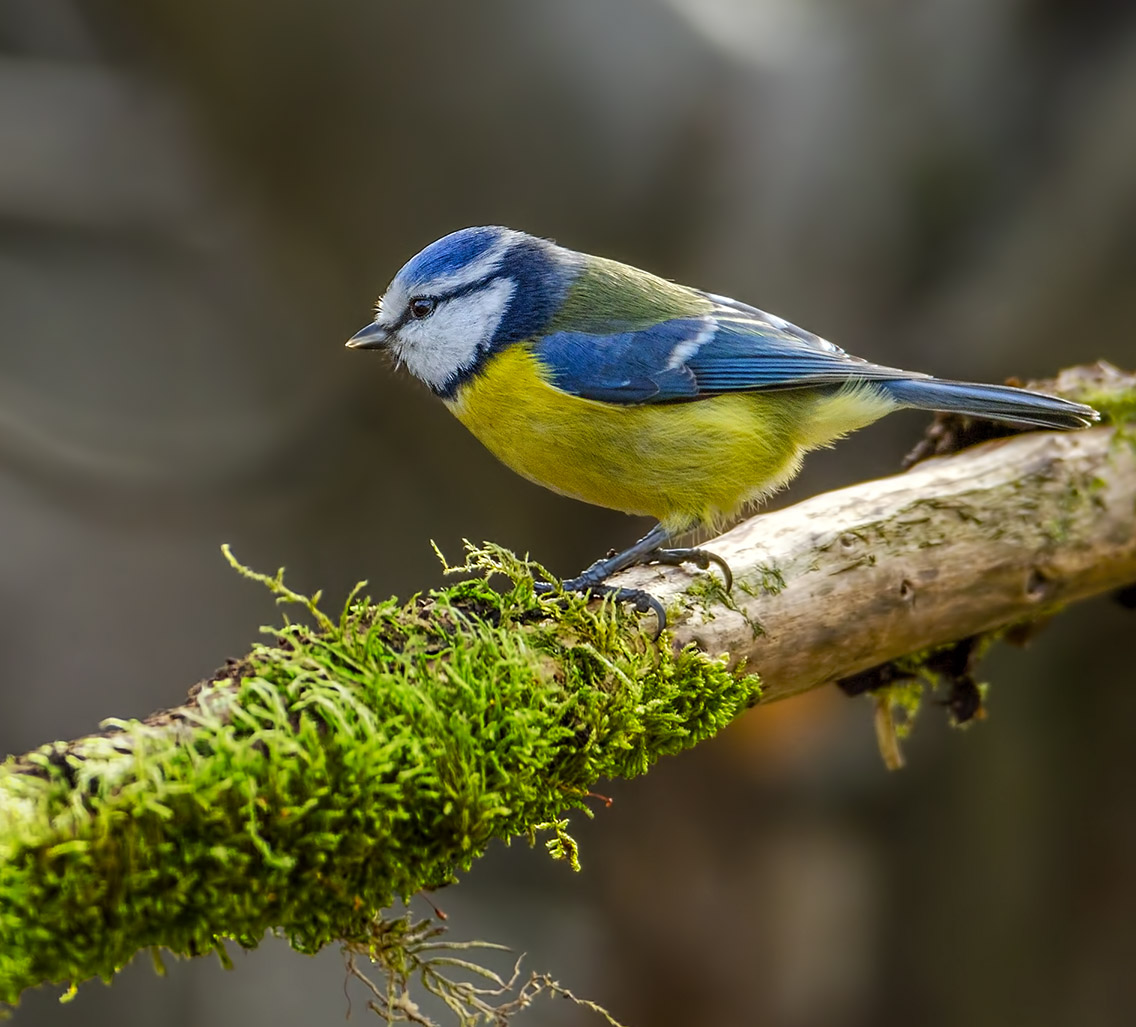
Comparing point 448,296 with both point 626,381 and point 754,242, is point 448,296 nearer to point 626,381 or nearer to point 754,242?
point 626,381

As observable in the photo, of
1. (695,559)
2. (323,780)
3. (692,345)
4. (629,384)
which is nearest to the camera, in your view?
(323,780)

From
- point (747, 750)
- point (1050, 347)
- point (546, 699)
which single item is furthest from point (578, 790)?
point (1050, 347)

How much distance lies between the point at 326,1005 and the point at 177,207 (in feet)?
8.96

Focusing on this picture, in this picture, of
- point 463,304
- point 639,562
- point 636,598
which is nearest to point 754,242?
point 463,304

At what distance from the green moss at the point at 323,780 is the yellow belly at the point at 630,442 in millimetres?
451

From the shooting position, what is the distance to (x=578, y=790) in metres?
1.31

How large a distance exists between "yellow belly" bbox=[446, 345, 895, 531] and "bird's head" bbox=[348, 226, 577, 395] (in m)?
0.06

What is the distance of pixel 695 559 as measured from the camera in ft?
5.69

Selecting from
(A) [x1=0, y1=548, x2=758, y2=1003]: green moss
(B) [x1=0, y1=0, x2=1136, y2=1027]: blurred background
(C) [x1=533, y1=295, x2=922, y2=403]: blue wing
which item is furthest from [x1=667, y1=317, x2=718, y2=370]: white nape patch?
(B) [x1=0, y1=0, x2=1136, y2=1027]: blurred background

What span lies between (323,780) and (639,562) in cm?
87

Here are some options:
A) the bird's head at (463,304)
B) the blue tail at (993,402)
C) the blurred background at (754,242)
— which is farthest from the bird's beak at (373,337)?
the blurred background at (754,242)

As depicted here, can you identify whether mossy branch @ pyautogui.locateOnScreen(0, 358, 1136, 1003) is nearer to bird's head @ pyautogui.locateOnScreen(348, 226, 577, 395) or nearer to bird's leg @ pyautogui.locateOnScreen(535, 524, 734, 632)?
bird's leg @ pyautogui.locateOnScreen(535, 524, 734, 632)

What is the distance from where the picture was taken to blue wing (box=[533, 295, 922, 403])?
184cm

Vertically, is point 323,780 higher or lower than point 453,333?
lower
